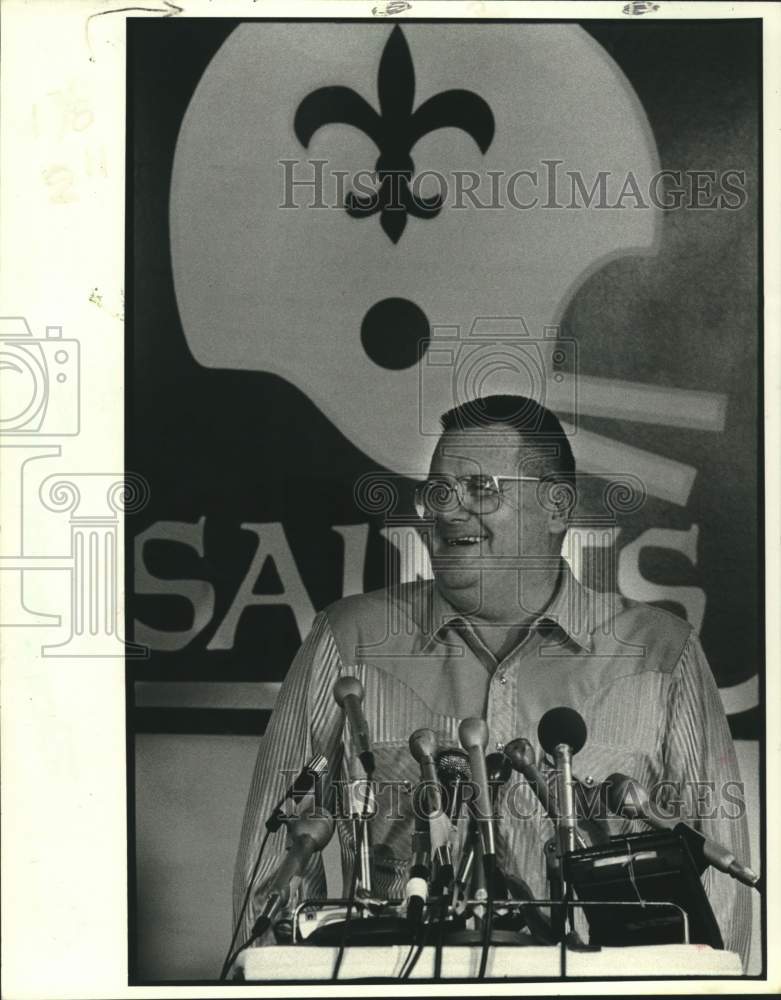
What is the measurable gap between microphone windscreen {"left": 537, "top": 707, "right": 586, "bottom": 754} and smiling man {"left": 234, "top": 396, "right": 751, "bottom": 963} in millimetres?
20

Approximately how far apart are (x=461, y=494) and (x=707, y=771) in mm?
673

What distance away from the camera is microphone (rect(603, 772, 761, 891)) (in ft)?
6.49

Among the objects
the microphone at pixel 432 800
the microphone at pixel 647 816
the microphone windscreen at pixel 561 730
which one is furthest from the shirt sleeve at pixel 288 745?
the microphone at pixel 647 816

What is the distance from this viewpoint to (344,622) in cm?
201

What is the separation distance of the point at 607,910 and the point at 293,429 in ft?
3.35

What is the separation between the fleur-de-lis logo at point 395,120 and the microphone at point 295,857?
106cm

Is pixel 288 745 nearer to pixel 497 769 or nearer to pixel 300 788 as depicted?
pixel 300 788

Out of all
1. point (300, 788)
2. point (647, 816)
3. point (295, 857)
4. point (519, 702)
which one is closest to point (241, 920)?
point (295, 857)

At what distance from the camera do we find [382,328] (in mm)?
2014

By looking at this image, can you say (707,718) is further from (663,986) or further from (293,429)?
(293,429)

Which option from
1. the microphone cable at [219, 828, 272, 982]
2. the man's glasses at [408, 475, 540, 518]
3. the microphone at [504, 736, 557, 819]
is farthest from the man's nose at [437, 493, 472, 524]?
the microphone cable at [219, 828, 272, 982]

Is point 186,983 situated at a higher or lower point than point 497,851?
→ lower

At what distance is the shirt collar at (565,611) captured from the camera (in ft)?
6.60

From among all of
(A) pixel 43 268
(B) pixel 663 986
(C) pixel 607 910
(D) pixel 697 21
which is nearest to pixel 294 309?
(A) pixel 43 268
